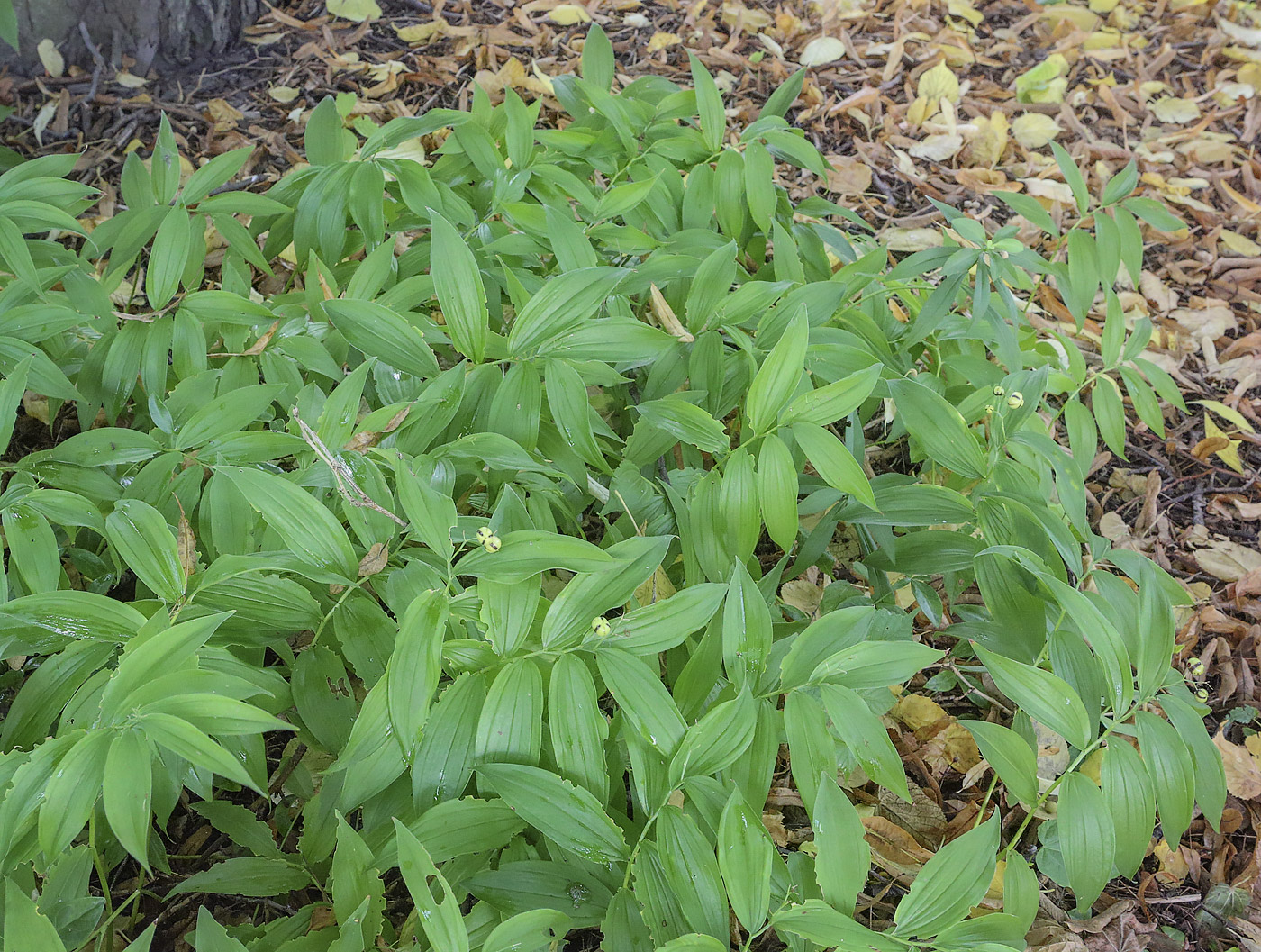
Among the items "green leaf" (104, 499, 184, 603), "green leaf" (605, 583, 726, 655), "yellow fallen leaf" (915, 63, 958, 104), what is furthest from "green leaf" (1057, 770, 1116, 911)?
"yellow fallen leaf" (915, 63, 958, 104)

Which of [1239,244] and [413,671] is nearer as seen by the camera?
[413,671]

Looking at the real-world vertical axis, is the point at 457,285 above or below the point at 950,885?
above

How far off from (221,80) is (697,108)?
2.16 m

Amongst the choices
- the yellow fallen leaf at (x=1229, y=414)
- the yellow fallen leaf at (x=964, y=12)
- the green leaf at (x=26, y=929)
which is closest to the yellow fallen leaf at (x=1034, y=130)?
the yellow fallen leaf at (x=964, y=12)

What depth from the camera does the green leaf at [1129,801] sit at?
115 centimetres

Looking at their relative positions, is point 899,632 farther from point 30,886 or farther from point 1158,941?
point 30,886

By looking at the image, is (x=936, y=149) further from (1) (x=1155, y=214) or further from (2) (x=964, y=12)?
(1) (x=1155, y=214)

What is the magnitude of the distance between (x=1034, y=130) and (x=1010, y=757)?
115 inches

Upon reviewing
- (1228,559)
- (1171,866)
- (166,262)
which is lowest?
(1171,866)

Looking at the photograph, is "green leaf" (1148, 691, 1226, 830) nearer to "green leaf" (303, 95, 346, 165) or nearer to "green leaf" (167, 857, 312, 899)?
"green leaf" (167, 857, 312, 899)

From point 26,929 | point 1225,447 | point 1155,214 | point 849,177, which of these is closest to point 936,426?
point 1155,214

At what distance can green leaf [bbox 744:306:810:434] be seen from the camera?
1295 millimetres

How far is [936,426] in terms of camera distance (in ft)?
4.70

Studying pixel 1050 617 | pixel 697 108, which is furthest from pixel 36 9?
pixel 1050 617
